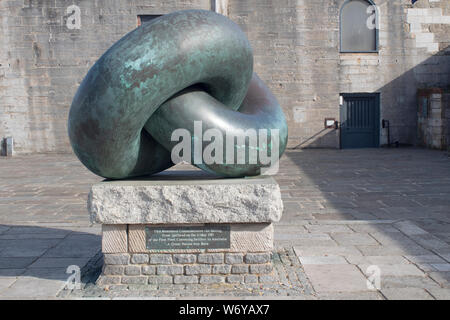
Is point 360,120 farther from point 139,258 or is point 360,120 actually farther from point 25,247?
point 139,258

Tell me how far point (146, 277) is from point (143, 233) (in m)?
0.34

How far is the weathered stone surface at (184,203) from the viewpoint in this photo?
3.49 meters

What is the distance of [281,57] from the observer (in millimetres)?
15125

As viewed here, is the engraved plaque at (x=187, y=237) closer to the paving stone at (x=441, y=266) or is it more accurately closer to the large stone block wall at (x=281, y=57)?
the paving stone at (x=441, y=266)

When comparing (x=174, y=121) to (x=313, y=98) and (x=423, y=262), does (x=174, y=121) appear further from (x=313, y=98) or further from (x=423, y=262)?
(x=313, y=98)

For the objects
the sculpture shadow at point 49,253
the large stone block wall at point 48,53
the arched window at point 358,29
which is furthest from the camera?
the arched window at point 358,29

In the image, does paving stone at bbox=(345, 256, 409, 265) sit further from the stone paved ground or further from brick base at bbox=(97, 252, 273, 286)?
brick base at bbox=(97, 252, 273, 286)

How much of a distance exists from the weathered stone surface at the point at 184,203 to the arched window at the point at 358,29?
506 inches

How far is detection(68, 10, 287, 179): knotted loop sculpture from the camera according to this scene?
10.7ft

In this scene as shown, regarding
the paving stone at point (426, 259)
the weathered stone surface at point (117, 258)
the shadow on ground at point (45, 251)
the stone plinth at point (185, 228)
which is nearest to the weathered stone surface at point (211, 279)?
the stone plinth at point (185, 228)

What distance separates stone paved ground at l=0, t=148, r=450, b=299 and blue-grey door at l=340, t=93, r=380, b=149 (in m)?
5.90

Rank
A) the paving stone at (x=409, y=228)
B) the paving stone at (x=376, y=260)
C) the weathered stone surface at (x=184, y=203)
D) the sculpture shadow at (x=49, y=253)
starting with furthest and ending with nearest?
1. the paving stone at (x=409, y=228)
2. the paving stone at (x=376, y=260)
3. the sculpture shadow at (x=49, y=253)
4. the weathered stone surface at (x=184, y=203)

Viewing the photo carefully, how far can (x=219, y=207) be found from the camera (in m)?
3.52

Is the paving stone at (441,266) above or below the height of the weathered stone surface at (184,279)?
below
